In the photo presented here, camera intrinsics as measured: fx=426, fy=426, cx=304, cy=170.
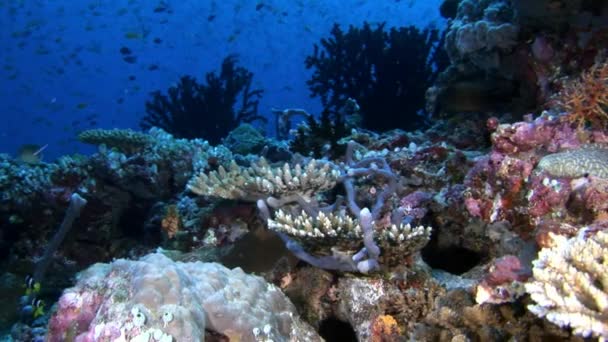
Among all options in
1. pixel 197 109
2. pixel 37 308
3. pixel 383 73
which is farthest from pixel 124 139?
pixel 197 109

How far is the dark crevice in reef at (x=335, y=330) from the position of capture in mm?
3475

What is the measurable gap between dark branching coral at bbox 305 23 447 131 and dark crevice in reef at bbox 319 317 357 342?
8737mm

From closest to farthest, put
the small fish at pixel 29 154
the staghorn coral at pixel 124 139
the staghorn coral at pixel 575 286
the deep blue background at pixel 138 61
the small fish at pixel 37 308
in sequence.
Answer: the staghorn coral at pixel 575 286 < the small fish at pixel 37 308 < the staghorn coral at pixel 124 139 < the small fish at pixel 29 154 < the deep blue background at pixel 138 61

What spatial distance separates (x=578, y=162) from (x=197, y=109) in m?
13.6

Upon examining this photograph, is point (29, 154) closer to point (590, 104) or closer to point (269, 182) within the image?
point (269, 182)

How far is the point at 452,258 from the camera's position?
13.0ft

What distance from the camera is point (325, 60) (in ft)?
42.8

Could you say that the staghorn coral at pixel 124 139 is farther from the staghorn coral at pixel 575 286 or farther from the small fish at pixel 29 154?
the staghorn coral at pixel 575 286

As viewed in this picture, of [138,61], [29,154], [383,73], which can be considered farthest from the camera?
[138,61]

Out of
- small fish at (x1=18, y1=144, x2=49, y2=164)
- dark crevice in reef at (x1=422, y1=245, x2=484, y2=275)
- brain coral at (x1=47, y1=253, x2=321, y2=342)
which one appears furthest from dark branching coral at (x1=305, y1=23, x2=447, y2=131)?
brain coral at (x1=47, y1=253, x2=321, y2=342)

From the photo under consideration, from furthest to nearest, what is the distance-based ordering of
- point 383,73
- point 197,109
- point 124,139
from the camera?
point 197,109
point 383,73
point 124,139

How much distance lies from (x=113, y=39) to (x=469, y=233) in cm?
12228

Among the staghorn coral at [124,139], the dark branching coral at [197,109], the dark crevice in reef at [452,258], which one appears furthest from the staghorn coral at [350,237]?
the dark branching coral at [197,109]

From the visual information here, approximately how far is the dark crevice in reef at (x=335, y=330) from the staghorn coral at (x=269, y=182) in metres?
1.12
